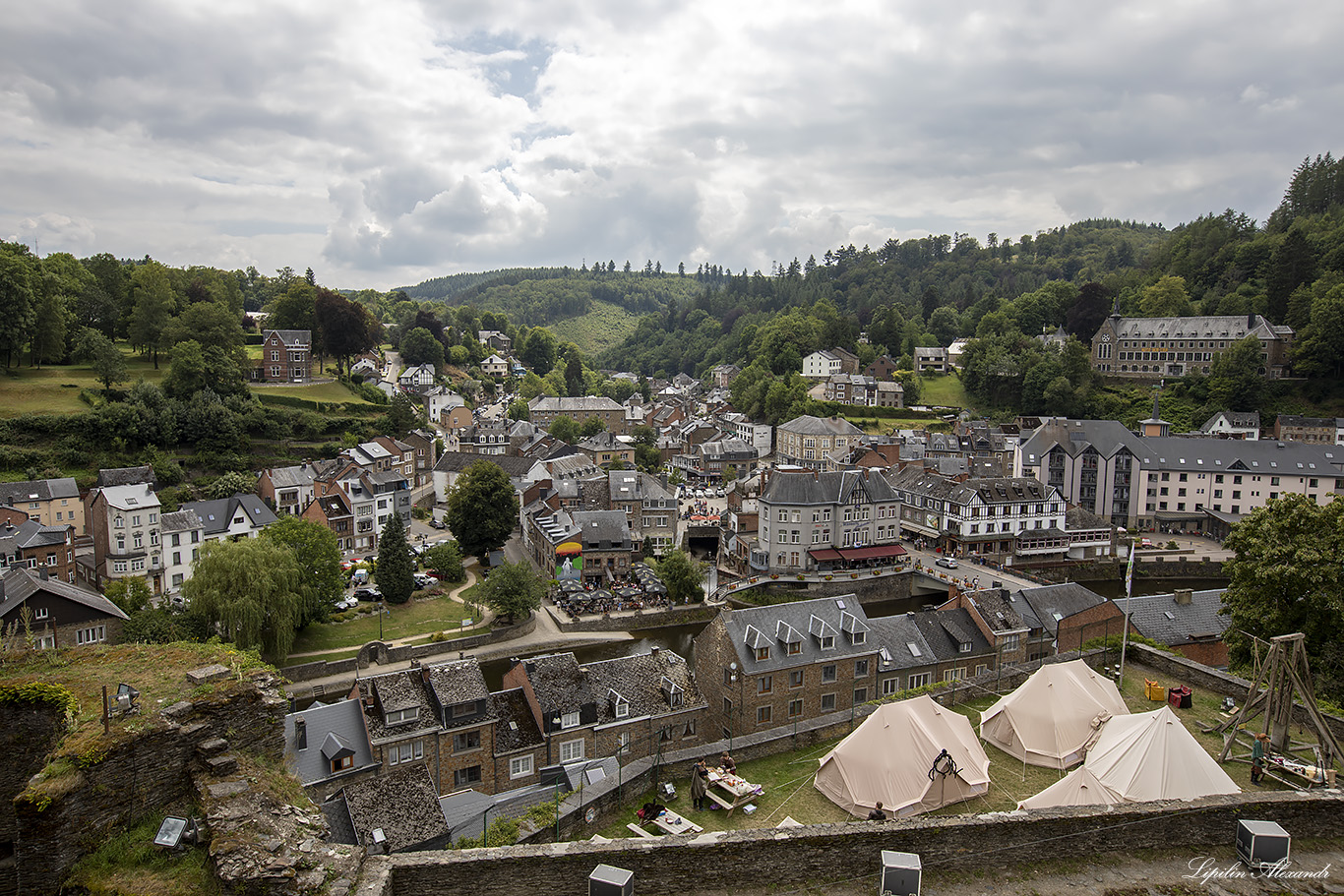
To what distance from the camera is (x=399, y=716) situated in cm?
2073

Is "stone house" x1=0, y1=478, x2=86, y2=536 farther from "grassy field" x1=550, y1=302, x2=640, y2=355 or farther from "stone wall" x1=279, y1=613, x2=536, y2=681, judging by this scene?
"grassy field" x1=550, y1=302, x2=640, y2=355

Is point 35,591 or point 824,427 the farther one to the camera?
point 824,427

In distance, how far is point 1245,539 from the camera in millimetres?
21094

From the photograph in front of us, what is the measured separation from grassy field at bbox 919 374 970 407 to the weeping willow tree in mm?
69564

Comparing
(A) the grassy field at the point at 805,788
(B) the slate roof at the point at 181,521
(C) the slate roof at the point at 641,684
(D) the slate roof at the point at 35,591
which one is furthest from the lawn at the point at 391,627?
(A) the grassy field at the point at 805,788

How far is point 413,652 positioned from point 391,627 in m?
3.34

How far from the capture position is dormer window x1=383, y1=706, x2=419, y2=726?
67.6ft

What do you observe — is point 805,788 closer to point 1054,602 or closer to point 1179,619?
point 1054,602

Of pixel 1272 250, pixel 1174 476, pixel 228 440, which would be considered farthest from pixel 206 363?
pixel 1272 250

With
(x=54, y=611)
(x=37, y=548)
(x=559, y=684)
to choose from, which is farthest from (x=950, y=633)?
(x=37, y=548)

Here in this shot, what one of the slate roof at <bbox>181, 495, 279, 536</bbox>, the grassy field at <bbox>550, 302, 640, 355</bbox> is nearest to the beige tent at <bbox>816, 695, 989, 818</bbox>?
the slate roof at <bbox>181, 495, 279, 536</bbox>

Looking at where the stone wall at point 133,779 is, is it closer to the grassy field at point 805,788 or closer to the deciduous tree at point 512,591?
the grassy field at point 805,788

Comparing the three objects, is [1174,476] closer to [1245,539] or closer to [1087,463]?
[1087,463]

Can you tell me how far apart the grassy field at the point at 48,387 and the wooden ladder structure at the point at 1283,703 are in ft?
188
